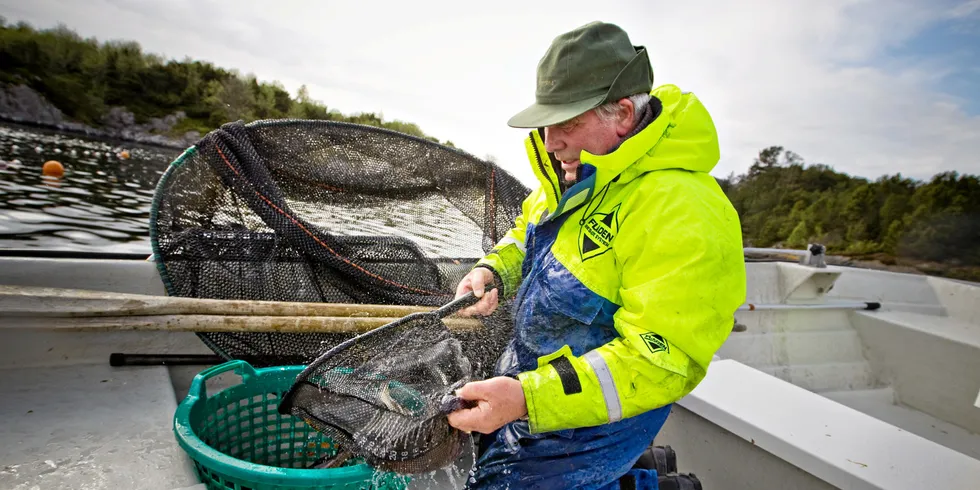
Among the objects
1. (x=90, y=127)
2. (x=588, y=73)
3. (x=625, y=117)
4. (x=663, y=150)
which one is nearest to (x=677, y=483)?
(x=663, y=150)

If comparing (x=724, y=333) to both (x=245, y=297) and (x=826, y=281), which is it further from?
(x=826, y=281)

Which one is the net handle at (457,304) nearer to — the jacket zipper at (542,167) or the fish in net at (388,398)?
the fish in net at (388,398)

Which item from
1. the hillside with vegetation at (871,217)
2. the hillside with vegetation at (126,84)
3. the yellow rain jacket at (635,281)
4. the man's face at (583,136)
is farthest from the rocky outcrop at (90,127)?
the yellow rain jacket at (635,281)

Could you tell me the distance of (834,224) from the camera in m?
21.6

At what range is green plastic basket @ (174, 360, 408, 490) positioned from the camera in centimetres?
129

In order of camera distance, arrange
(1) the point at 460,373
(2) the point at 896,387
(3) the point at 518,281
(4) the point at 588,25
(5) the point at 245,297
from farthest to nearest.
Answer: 1. (2) the point at 896,387
2. (5) the point at 245,297
3. (3) the point at 518,281
4. (1) the point at 460,373
5. (4) the point at 588,25

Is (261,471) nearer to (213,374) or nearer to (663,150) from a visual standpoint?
(213,374)

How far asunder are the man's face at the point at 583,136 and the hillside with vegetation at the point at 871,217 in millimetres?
13873

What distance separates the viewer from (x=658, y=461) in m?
1.82

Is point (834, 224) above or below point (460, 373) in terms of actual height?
above

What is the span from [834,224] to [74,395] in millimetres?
26488

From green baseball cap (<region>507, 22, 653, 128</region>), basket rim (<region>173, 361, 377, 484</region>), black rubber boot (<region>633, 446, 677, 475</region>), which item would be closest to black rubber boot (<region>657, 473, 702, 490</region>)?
black rubber boot (<region>633, 446, 677, 475</region>)

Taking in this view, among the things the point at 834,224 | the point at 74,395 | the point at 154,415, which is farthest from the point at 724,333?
the point at 834,224

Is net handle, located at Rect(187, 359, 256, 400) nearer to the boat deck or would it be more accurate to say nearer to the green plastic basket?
the green plastic basket
